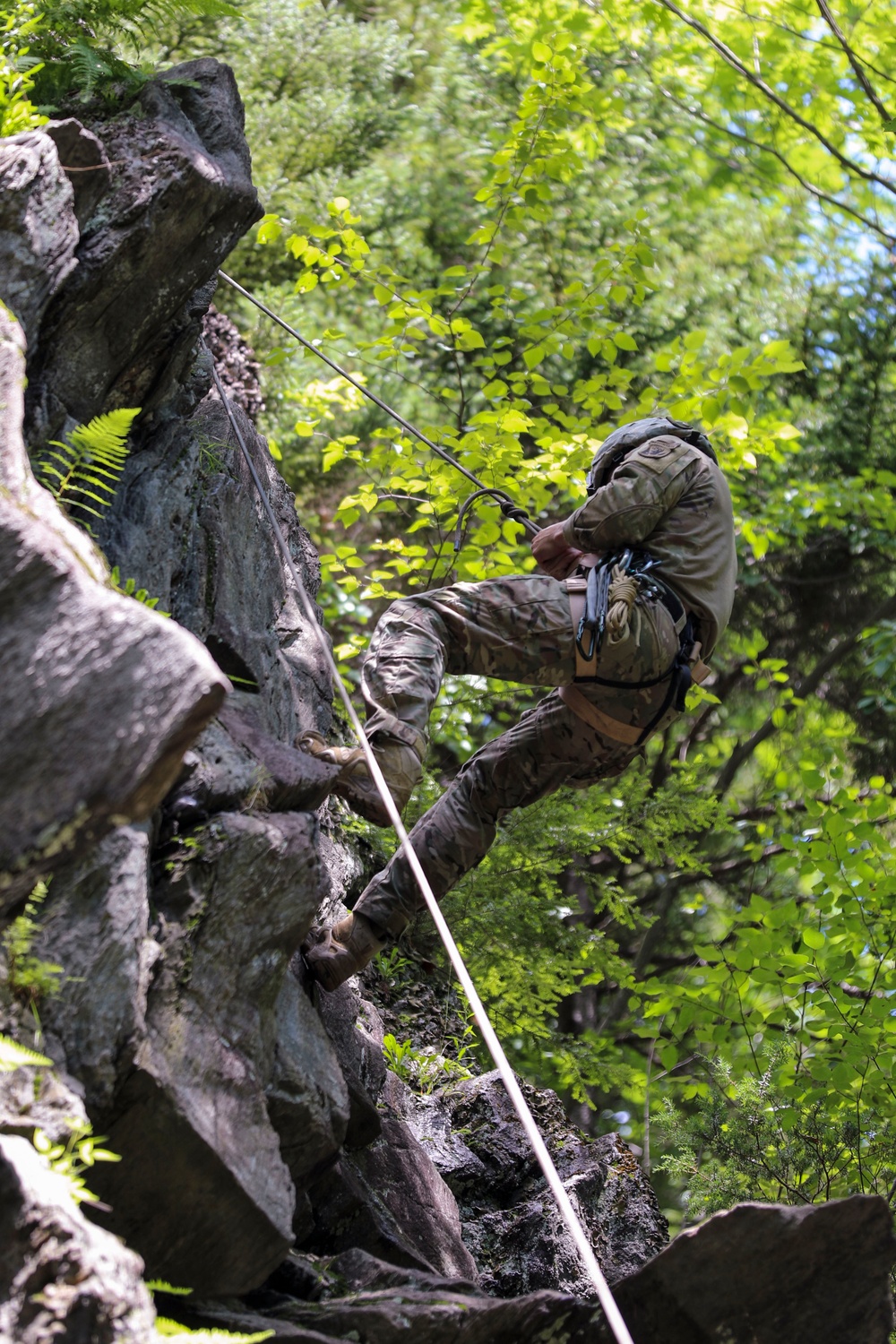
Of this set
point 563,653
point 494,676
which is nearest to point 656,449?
point 563,653

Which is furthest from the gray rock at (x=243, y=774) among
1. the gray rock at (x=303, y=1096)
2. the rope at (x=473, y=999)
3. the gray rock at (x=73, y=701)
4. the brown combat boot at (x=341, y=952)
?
the gray rock at (x=73, y=701)

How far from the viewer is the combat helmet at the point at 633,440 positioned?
5.46 m

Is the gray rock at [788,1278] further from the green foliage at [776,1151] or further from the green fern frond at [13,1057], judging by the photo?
the green foliage at [776,1151]

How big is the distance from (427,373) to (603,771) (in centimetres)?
899

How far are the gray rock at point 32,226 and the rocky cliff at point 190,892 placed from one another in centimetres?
1

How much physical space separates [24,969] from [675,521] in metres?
3.42

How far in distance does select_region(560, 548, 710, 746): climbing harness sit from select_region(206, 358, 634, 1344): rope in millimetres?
1019

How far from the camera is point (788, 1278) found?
11.9 feet

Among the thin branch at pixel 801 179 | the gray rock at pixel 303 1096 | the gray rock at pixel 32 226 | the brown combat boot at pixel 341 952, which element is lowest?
the brown combat boot at pixel 341 952

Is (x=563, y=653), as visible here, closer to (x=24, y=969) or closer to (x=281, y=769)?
(x=281, y=769)

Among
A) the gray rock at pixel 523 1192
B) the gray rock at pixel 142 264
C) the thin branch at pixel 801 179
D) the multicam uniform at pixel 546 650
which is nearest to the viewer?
the gray rock at pixel 142 264

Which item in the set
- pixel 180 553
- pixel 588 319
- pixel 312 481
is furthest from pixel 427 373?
pixel 180 553

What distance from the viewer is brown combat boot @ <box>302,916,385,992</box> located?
486 centimetres

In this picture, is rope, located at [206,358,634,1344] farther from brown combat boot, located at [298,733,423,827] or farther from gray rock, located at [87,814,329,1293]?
gray rock, located at [87,814,329,1293]
